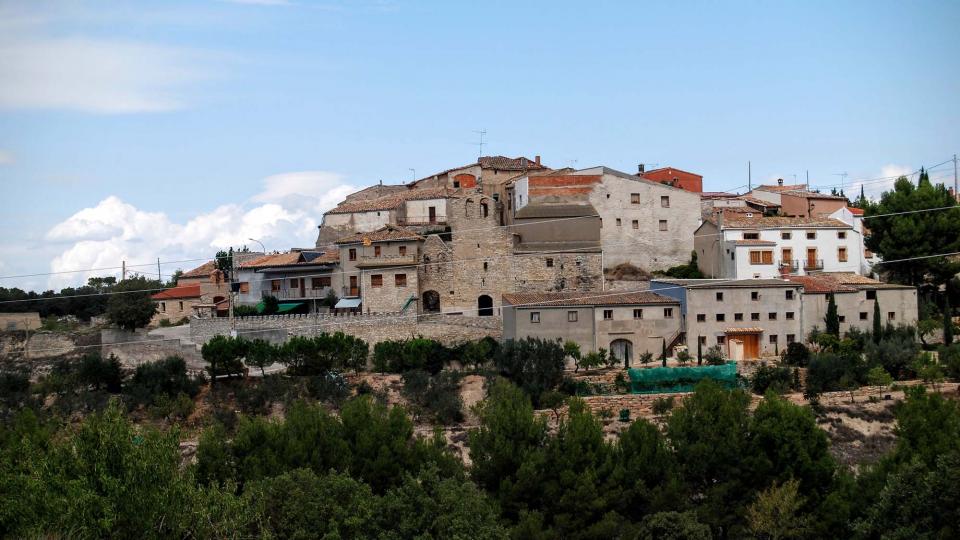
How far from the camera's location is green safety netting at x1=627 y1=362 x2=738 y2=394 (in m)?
39.2

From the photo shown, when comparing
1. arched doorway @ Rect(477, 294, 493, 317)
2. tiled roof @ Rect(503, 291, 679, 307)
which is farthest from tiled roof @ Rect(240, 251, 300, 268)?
tiled roof @ Rect(503, 291, 679, 307)

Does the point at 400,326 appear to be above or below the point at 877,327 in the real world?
above

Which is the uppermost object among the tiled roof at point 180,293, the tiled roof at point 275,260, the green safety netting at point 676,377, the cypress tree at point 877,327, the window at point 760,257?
the tiled roof at point 275,260

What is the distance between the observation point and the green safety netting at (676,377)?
3922cm

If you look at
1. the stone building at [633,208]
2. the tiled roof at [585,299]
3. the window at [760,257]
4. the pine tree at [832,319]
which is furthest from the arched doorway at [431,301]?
the pine tree at [832,319]

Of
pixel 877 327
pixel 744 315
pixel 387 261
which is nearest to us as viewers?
pixel 877 327

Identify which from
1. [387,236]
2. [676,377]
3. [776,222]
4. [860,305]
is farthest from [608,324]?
[387,236]

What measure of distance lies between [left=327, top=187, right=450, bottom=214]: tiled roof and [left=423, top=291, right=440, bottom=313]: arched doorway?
23.4 ft

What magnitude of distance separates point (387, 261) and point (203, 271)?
621 inches

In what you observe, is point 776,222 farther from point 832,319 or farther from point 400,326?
point 400,326

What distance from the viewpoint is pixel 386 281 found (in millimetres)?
46000

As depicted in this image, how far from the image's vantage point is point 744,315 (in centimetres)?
4228

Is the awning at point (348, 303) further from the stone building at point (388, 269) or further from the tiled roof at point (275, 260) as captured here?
the tiled roof at point (275, 260)

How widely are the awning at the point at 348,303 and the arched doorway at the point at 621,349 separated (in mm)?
10745
